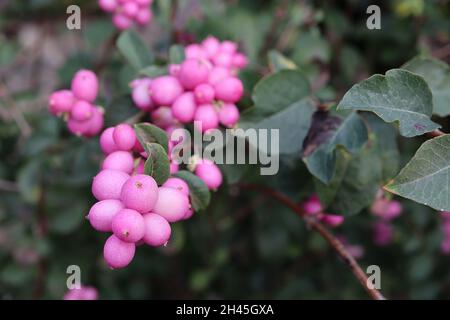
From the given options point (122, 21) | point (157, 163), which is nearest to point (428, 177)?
point (157, 163)

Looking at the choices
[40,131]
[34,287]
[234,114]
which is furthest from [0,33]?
[234,114]

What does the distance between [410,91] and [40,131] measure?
1.09 metres

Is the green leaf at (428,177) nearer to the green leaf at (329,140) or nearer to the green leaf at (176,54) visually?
the green leaf at (329,140)

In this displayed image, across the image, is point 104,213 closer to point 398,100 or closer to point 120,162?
point 120,162

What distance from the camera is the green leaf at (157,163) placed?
761 mm

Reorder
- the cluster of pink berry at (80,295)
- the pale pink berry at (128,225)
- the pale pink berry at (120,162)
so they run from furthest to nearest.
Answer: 1. the cluster of pink berry at (80,295)
2. the pale pink berry at (120,162)
3. the pale pink berry at (128,225)

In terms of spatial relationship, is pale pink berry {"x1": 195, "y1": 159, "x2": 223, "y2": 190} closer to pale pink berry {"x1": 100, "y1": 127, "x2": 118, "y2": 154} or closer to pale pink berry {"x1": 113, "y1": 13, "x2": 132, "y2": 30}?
pale pink berry {"x1": 100, "y1": 127, "x2": 118, "y2": 154}

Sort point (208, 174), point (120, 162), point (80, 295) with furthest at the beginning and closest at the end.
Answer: point (80, 295) < point (208, 174) < point (120, 162)

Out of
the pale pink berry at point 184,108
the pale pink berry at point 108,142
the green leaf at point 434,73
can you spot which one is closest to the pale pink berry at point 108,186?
the pale pink berry at point 108,142

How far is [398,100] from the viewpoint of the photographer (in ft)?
2.71

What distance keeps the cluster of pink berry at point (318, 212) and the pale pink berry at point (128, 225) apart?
46 cm

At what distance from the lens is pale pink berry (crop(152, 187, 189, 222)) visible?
0.75 meters

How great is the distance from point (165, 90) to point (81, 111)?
17 cm
